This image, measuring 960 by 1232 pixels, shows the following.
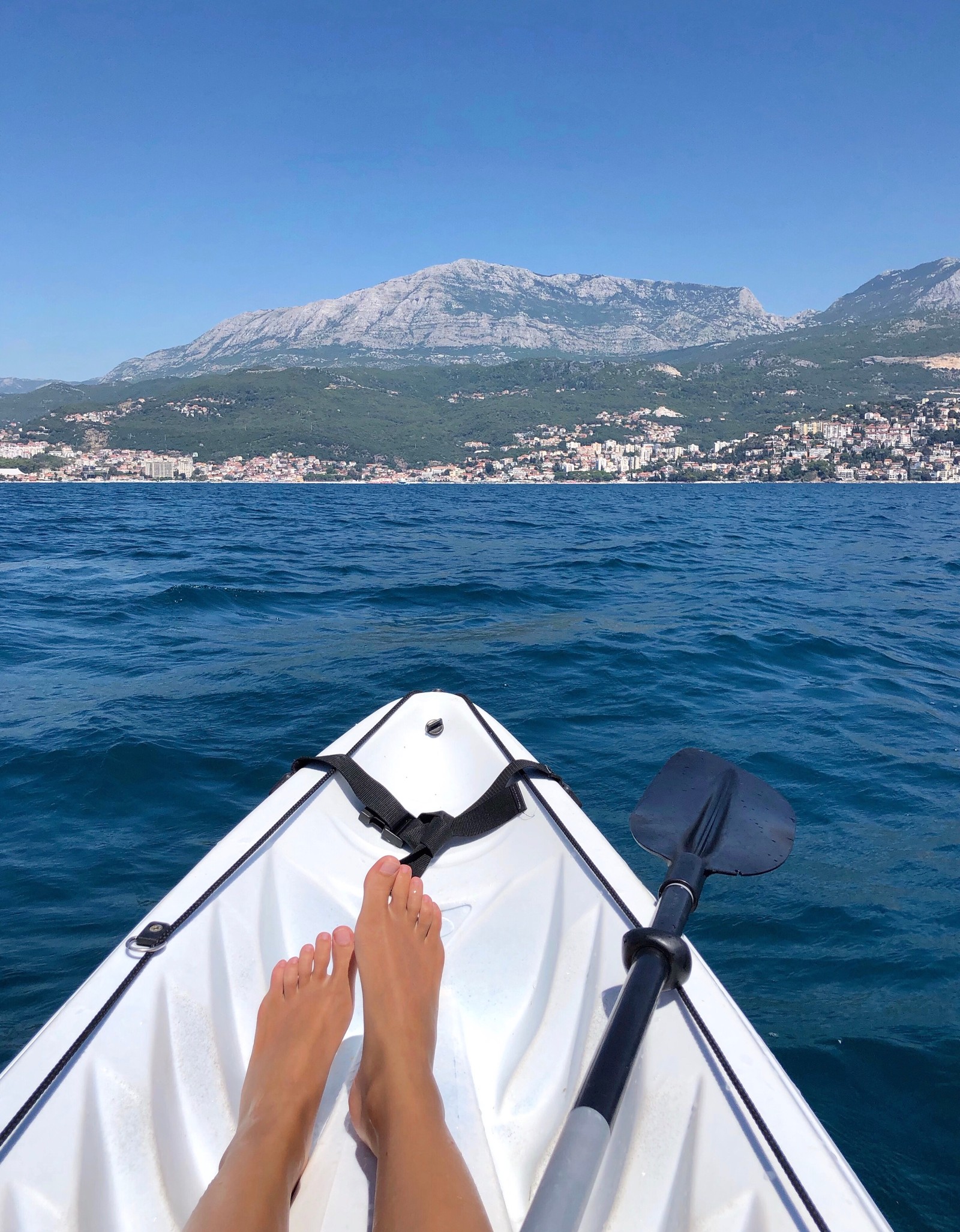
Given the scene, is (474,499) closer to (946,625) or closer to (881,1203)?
(946,625)

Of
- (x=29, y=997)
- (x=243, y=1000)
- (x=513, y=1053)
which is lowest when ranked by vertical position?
(x=29, y=997)

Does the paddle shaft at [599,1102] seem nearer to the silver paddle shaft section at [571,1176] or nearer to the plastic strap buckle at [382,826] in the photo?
the silver paddle shaft section at [571,1176]

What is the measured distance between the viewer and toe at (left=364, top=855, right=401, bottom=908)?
6.52 ft

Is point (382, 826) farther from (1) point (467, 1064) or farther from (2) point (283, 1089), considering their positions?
(2) point (283, 1089)

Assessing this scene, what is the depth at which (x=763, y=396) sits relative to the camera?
11062 centimetres

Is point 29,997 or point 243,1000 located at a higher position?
point 243,1000

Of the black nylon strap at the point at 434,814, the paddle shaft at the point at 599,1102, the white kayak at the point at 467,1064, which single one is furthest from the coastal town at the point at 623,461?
the paddle shaft at the point at 599,1102

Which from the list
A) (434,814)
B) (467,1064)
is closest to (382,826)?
(434,814)

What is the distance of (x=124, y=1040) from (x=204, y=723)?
3472 millimetres

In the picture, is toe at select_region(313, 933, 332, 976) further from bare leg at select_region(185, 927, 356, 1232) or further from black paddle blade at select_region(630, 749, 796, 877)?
black paddle blade at select_region(630, 749, 796, 877)

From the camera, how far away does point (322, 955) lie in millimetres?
1878

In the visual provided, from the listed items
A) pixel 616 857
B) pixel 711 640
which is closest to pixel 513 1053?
pixel 616 857

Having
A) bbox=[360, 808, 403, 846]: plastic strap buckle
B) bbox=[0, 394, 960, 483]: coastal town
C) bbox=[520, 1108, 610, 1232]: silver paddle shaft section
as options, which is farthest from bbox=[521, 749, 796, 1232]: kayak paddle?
bbox=[0, 394, 960, 483]: coastal town

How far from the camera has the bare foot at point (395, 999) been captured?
1.48 meters
